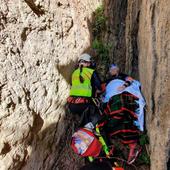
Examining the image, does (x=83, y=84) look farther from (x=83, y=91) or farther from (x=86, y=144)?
(x=86, y=144)

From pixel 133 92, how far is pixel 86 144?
140 centimetres

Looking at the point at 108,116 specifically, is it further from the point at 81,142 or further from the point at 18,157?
the point at 18,157

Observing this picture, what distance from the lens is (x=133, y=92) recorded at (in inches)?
233

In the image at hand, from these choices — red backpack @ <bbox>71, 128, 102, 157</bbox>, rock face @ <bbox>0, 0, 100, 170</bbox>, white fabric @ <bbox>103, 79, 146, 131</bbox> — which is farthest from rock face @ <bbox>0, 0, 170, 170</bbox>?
red backpack @ <bbox>71, 128, 102, 157</bbox>

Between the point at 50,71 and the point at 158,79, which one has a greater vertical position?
the point at 158,79

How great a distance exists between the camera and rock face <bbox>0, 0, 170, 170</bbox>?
431 centimetres

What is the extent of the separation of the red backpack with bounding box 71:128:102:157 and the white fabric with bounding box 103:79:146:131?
34.0 inches

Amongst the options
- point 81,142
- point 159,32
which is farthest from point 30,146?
point 159,32

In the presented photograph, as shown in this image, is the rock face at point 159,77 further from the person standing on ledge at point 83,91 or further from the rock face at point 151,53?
the person standing on ledge at point 83,91

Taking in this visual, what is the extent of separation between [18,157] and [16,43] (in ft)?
6.02

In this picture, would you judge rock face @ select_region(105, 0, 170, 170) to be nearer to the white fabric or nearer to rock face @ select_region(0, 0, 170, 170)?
rock face @ select_region(0, 0, 170, 170)

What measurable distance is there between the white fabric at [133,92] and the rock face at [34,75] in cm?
88

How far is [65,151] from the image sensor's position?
608 cm

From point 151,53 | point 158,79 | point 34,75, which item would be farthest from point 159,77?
point 34,75
